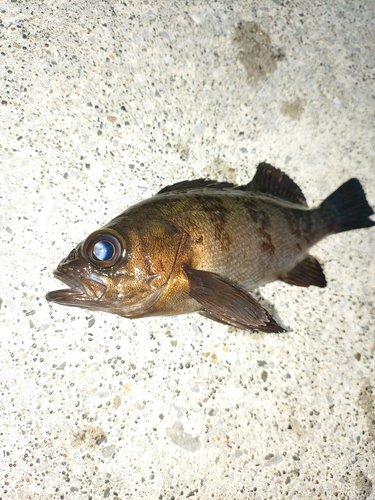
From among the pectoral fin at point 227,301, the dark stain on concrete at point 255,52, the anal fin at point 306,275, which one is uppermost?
the dark stain on concrete at point 255,52

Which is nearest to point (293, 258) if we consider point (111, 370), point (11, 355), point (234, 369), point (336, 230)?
point (336, 230)

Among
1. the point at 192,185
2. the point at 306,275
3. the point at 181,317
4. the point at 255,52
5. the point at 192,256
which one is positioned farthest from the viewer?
the point at 255,52

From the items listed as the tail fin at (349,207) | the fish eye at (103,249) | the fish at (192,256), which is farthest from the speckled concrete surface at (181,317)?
the fish eye at (103,249)

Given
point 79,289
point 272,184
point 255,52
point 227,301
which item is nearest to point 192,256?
A: point 227,301

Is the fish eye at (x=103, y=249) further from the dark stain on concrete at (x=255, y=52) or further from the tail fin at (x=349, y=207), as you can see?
the dark stain on concrete at (x=255, y=52)

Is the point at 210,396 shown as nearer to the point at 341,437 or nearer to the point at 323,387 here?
the point at 323,387

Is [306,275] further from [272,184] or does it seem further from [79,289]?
[79,289]

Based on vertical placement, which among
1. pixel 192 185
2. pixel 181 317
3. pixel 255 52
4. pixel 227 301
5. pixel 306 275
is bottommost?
pixel 181 317

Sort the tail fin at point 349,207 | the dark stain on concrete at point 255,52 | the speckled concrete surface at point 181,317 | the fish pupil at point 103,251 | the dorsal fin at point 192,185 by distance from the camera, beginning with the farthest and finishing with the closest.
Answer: the dark stain on concrete at point 255,52
the tail fin at point 349,207
the speckled concrete surface at point 181,317
the dorsal fin at point 192,185
the fish pupil at point 103,251
